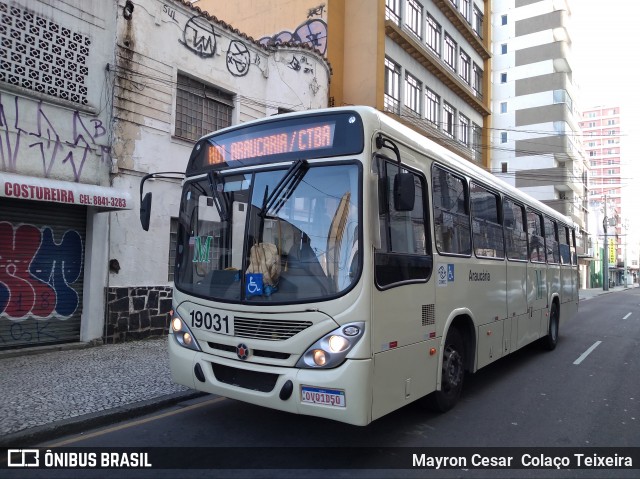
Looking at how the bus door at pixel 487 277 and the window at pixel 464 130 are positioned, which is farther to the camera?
the window at pixel 464 130

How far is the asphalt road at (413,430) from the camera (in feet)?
13.9

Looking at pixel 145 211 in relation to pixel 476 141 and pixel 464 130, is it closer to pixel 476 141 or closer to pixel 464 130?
pixel 464 130

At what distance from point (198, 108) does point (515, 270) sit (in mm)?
8160

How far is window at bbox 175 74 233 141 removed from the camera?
37.1 feet

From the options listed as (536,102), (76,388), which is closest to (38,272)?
(76,388)

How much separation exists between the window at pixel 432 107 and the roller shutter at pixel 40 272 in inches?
682

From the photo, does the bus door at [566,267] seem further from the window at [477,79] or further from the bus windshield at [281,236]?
the window at [477,79]

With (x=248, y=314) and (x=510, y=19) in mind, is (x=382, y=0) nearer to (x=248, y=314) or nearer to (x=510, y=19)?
(x=248, y=314)

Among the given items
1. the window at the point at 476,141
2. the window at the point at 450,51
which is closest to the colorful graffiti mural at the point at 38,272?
the window at the point at 450,51

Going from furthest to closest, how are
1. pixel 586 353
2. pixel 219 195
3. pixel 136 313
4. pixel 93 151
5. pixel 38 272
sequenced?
1. pixel 586 353
2. pixel 136 313
3. pixel 93 151
4. pixel 38 272
5. pixel 219 195

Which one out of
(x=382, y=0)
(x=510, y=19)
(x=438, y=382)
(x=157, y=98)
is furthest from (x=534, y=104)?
(x=438, y=382)

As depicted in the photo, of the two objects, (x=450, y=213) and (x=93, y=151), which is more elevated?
(x=93, y=151)

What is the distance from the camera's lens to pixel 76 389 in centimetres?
624

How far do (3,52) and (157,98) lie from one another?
9.89 ft
